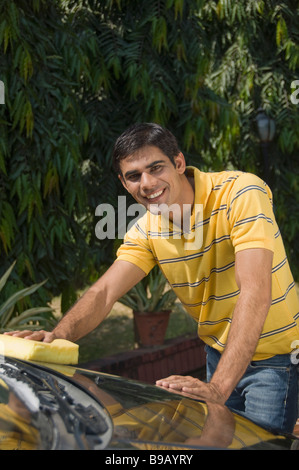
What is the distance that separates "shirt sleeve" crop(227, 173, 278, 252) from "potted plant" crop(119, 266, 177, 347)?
4230mm

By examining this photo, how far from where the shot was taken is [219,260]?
2.60m

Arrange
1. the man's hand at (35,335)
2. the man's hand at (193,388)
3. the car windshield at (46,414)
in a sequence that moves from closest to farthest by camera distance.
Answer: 1. the car windshield at (46,414)
2. the man's hand at (193,388)
3. the man's hand at (35,335)

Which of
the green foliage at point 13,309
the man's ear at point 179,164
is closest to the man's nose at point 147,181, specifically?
the man's ear at point 179,164

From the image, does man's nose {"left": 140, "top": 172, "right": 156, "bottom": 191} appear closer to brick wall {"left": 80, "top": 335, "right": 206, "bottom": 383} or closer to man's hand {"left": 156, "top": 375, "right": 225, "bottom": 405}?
man's hand {"left": 156, "top": 375, "right": 225, "bottom": 405}

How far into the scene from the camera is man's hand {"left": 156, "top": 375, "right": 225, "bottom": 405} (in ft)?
6.18

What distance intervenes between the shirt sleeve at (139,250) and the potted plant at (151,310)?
12.5 feet

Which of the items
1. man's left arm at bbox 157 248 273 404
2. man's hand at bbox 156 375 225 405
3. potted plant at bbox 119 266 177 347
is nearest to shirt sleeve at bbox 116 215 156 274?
man's left arm at bbox 157 248 273 404

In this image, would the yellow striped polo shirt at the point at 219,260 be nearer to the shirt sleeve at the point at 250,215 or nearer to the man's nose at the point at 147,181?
the shirt sleeve at the point at 250,215

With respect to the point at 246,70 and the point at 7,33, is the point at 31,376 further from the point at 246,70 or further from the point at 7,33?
the point at 246,70

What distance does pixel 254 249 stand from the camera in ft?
7.51

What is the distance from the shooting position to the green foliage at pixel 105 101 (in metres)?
5.74

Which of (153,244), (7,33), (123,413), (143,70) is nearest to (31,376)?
(123,413)

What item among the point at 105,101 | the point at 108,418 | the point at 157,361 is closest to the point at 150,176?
the point at 108,418

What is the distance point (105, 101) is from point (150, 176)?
4.59 metres
